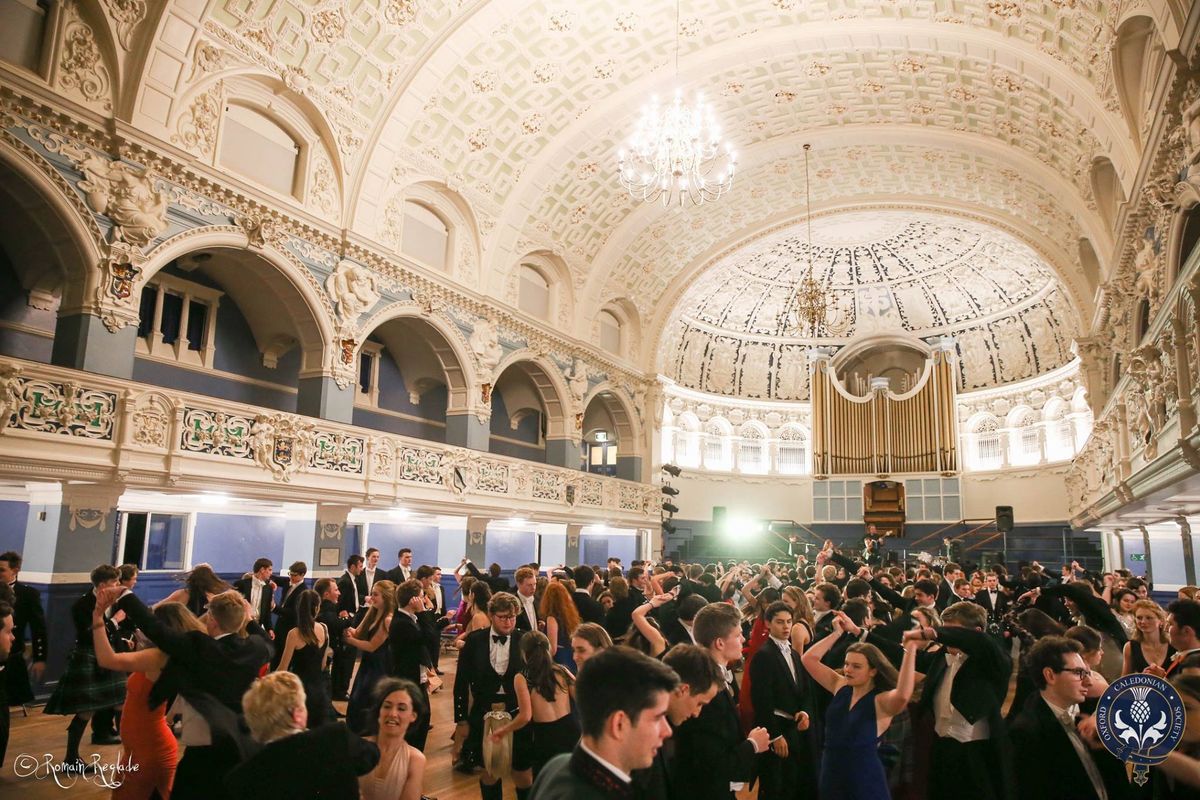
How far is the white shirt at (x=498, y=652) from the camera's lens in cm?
545

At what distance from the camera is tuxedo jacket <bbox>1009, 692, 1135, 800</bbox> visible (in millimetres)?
3297

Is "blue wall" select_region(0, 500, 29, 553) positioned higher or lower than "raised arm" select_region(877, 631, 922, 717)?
higher

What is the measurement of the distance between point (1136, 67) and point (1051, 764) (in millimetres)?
11825

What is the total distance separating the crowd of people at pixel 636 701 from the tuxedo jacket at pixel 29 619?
0.02 m

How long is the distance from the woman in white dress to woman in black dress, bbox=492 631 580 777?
101 cm

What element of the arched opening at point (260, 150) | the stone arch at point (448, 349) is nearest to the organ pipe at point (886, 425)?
the stone arch at point (448, 349)

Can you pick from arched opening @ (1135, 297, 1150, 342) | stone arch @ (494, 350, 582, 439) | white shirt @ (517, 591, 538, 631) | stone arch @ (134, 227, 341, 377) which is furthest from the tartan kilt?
arched opening @ (1135, 297, 1150, 342)

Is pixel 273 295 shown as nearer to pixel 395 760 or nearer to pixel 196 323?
pixel 196 323

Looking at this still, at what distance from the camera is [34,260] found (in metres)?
11.2

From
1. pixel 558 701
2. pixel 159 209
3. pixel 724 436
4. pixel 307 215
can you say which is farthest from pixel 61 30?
pixel 724 436

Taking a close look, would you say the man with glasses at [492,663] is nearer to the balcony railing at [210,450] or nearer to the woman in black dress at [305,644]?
the woman in black dress at [305,644]

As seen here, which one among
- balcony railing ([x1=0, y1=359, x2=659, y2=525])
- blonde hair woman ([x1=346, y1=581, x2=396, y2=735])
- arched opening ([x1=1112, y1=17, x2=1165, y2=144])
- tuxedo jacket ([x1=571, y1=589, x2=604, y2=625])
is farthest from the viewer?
arched opening ([x1=1112, y1=17, x2=1165, y2=144])

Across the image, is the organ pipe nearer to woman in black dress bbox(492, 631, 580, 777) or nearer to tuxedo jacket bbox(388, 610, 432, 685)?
tuxedo jacket bbox(388, 610, 432, 685)

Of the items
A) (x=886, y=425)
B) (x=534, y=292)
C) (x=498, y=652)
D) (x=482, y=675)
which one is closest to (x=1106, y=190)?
(x=534, y=292)
